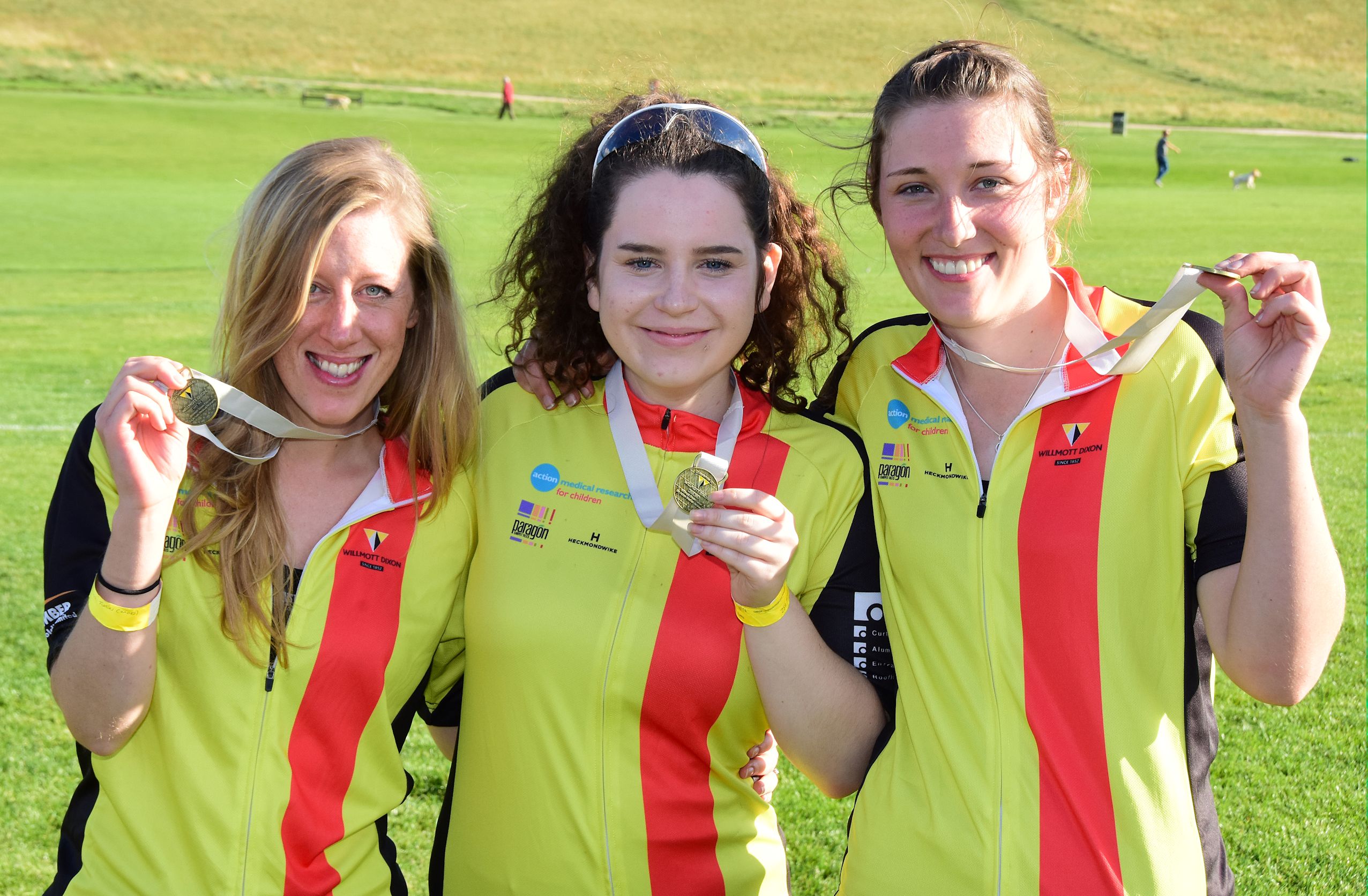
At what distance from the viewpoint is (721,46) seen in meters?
66.6

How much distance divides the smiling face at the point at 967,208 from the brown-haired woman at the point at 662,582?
37cm

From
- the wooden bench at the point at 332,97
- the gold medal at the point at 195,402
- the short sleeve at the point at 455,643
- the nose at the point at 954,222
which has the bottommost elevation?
the short sleeve at the point at 455,643

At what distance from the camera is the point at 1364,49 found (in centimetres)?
7212

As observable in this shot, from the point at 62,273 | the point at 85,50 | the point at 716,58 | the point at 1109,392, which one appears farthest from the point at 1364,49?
the point at 1109,392

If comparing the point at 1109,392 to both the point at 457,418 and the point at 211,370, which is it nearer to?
the point at 457,418

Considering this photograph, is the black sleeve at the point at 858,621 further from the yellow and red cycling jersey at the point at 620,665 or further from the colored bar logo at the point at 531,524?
the colored bar logo at the point at 531,524

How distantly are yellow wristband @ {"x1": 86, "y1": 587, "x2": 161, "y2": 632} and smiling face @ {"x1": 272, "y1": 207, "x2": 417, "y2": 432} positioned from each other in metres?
0.62

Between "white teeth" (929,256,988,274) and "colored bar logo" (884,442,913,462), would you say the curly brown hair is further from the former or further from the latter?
"white teeth" (929,256,988,274)

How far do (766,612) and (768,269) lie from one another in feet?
2.95

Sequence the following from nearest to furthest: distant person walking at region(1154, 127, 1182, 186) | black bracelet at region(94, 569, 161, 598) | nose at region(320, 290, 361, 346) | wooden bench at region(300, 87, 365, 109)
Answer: black bracelet at region(94, 569, 161, 598) → nose at region(320, 290, 361, 346) → distant person walking at region(1154, 127, 1182, 186) → wooden bench at region(300, 87, 365, 109)

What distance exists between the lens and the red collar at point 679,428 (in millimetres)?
2982

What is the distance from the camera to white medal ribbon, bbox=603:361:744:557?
2668mm

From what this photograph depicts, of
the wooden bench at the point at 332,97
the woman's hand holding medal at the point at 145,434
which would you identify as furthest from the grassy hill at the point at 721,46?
the woman's hand holding medal at the point at 145,434

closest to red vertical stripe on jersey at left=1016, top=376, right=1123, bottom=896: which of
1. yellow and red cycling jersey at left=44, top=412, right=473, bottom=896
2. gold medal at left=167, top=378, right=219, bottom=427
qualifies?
yellow and red cycling jersey at left=44, top=412, right=473, bottom=896
